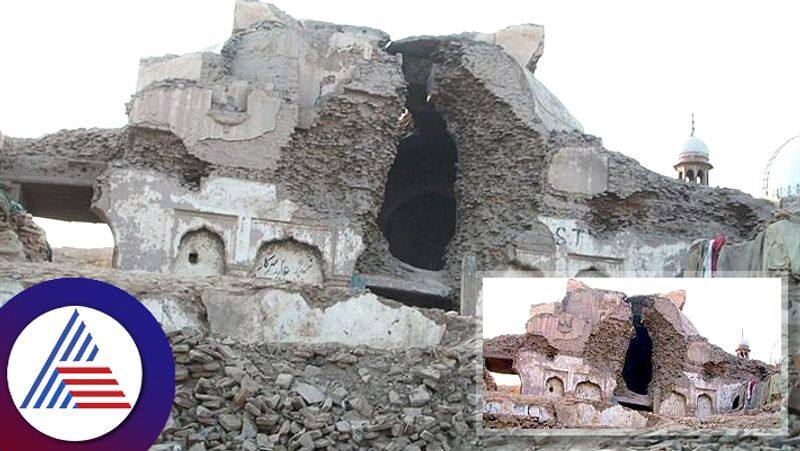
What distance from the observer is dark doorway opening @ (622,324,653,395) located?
46.4 ft

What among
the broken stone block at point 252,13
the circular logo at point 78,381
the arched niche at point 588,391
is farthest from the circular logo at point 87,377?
the broken stone block at point 252,13

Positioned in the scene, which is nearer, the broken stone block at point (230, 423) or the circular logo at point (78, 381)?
the circular logo at point (78, 381)

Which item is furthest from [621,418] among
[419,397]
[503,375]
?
[419,397]

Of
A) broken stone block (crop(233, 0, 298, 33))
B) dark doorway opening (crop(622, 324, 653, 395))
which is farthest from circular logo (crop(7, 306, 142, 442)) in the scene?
broken stone block (crop(233, 0, 298, 33))

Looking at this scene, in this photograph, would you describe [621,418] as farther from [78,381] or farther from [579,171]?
[579,171]

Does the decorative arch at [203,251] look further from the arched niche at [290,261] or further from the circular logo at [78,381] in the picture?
the circular logo at [78,381]

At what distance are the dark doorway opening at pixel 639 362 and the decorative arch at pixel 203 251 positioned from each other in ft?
23.8

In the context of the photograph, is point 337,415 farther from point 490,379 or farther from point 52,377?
point 52,377

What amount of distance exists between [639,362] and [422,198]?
39.2ft

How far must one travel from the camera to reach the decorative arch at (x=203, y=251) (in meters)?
19.6

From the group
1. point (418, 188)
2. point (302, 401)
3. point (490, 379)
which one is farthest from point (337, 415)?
point (418, 188)

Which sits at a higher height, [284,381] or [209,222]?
[209,222]

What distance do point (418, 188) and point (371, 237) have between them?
566 centimetres

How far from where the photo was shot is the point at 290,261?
2003 centimetres
